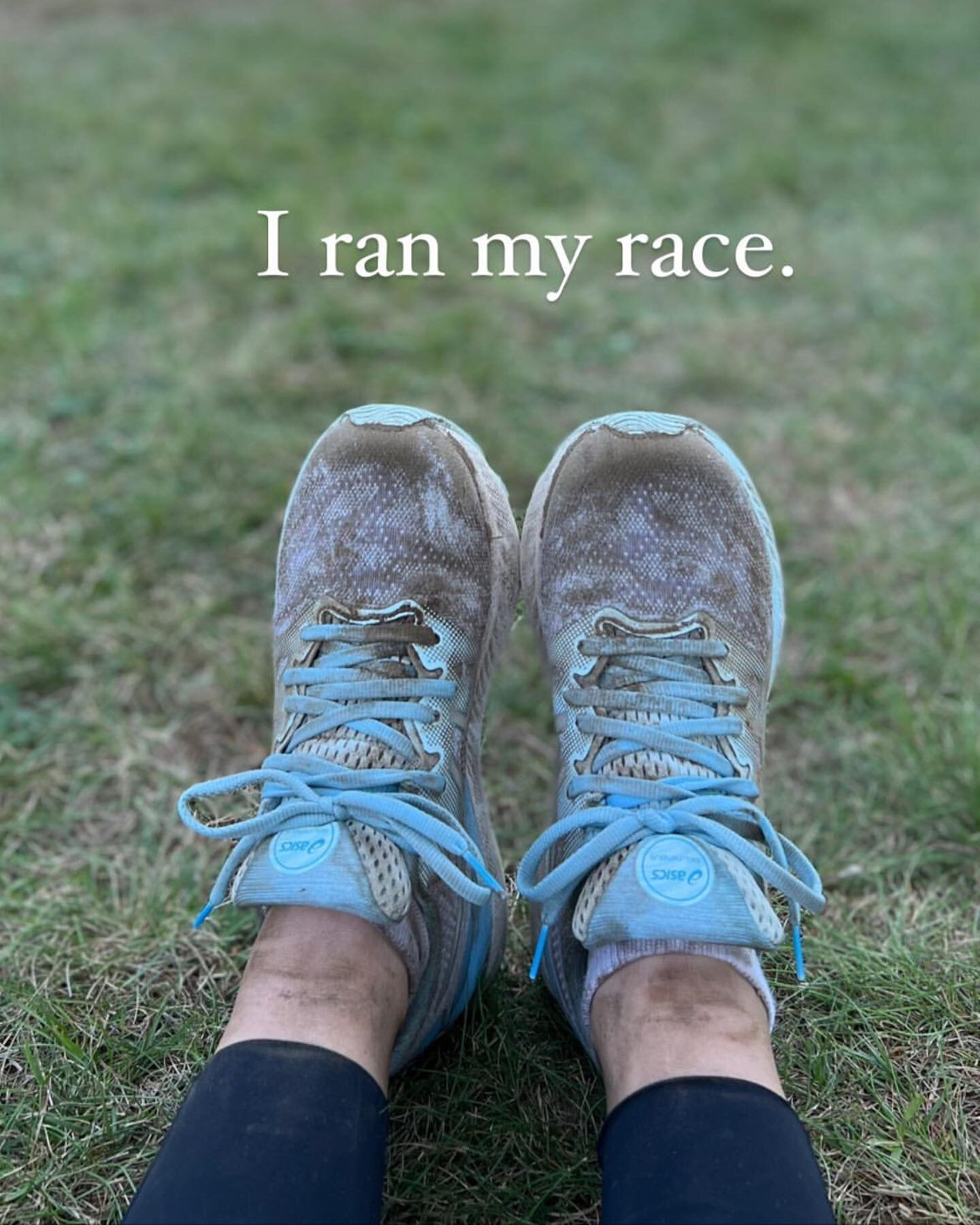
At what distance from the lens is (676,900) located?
1.09 meters

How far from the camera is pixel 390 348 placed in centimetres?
248

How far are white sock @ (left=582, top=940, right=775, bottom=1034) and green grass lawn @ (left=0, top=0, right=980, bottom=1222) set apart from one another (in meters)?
0.18

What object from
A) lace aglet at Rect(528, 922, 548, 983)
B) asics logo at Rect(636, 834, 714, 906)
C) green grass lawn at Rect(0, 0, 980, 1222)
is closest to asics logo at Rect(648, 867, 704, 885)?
asics logo at Rect(636, 834, 714, 906)

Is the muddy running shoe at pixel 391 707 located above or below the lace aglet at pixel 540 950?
above

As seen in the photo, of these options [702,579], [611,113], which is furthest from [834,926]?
A: [611,113]

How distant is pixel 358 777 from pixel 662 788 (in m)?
0.35

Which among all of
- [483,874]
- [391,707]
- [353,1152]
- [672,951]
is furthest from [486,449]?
[353,1152]

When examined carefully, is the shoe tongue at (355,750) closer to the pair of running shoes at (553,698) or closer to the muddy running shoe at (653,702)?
the pair of running shoes at (553,698)

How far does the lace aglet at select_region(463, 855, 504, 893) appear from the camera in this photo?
1.18 m

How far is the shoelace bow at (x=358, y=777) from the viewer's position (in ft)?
3.82

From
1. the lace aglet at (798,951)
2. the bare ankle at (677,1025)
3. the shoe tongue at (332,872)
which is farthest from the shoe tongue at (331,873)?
the lace aglet at (798,951)

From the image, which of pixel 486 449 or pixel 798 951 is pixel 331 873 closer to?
pixel 798 951

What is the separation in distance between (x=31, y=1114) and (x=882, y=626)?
147cm

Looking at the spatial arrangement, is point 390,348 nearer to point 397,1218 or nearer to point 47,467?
point 47,467
